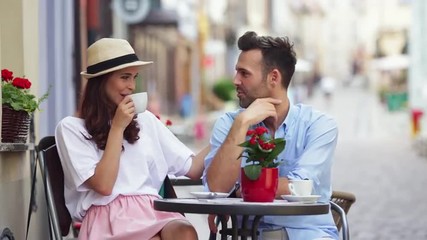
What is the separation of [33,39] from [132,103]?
224 centimetres

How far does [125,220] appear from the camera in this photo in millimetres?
4891

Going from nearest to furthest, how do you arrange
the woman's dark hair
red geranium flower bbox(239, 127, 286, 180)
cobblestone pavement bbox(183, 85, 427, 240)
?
1. red geranium flower bbox(239, 127, 286, 180)
2. the woman's dark hair
3. cobblestone pavement bbox(183, 85, 427, 240)

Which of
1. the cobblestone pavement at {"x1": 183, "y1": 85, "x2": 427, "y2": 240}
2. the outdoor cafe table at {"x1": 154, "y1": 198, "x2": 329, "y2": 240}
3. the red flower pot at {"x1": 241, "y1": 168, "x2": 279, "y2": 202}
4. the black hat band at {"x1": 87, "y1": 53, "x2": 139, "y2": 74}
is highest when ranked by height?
the black hat band at {"x1": 87, "y1": 53, "x2": 139, "y2": 74}

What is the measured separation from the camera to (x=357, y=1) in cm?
14412

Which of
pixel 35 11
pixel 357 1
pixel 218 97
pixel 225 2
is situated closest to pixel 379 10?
pixel 357 1

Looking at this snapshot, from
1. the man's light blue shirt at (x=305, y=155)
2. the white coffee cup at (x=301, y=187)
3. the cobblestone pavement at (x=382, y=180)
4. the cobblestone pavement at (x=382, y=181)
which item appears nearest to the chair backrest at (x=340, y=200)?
the man's light blue shirt at (x=305, y=155)

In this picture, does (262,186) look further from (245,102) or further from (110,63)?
(110,63)

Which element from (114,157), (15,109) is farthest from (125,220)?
(15,109)

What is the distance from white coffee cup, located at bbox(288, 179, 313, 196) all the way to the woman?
411mm

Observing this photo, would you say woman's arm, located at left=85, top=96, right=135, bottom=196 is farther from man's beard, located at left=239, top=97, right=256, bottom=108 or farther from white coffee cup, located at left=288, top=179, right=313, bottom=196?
white coffee cup, located at left=288, top=179, right=313, bottom=196

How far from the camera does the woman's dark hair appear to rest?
199 inches

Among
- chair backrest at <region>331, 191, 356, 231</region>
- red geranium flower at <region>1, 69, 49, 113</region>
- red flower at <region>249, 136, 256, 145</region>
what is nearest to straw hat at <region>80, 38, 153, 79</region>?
red geranium flower at <region>1, 69, 49, 113</region>

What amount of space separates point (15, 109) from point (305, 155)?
4.90ft

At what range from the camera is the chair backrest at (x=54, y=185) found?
500cm
